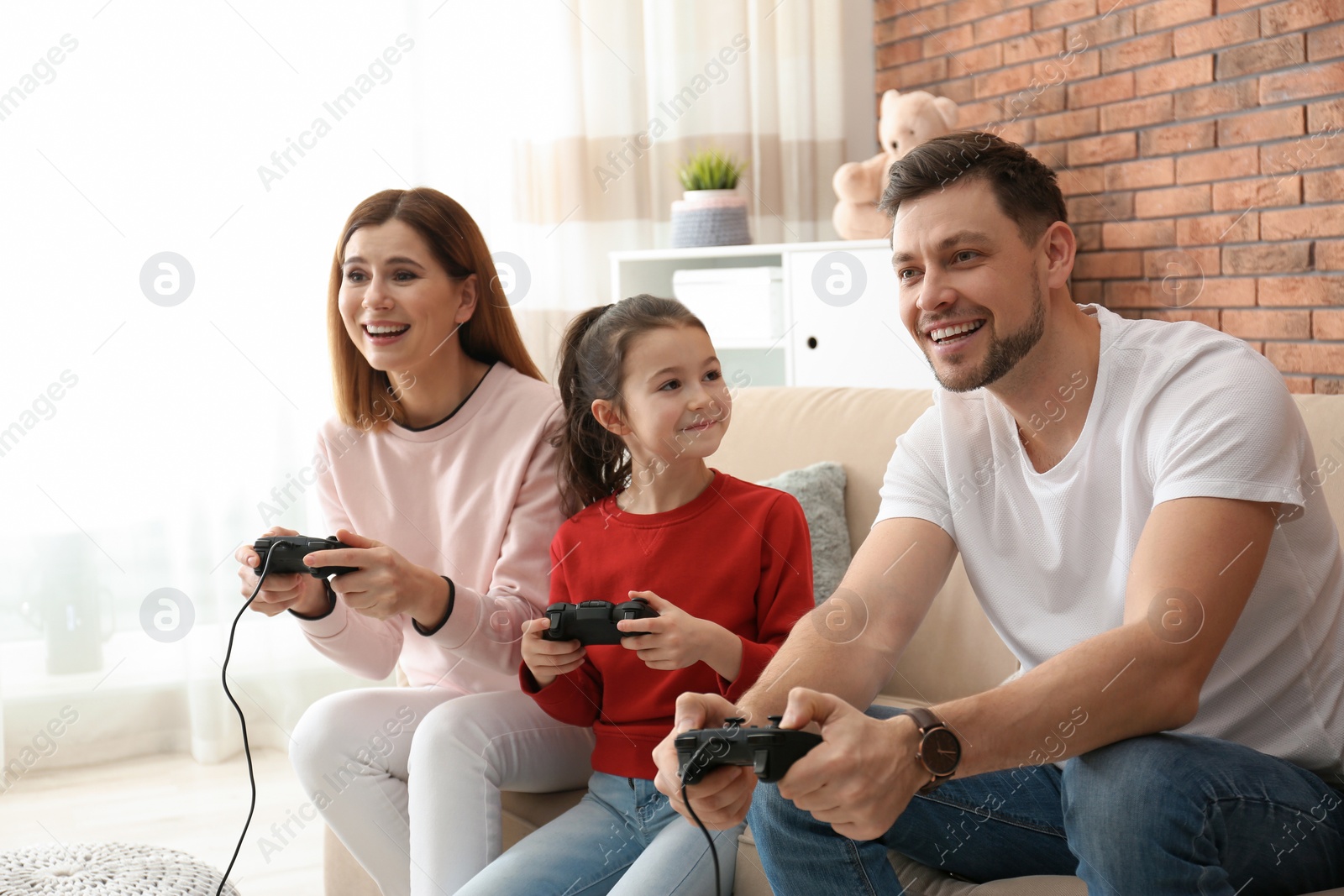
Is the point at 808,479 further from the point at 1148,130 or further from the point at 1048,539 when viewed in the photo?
the point at 1148,130

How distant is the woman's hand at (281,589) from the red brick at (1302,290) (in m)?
2.07

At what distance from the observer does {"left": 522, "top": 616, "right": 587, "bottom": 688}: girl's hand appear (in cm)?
130

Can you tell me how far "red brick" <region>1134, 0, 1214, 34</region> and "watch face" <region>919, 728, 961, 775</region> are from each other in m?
2.23

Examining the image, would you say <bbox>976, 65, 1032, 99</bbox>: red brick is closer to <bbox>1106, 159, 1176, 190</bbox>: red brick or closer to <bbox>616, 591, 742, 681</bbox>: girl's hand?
<bbox>1106, 159, 1176, 190</bbox>: red brick

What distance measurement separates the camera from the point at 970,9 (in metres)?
3.24

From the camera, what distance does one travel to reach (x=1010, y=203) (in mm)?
1232

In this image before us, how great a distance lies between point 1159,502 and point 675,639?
483 mm

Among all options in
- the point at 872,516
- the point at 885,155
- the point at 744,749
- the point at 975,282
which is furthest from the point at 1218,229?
the point at 744,749

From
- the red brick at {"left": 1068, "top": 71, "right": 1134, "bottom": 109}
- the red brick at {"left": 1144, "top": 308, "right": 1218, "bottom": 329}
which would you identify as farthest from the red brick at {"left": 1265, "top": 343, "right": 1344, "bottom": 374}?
the red brick at {"left": 1068, "top": 71, "right": 1134, "bottom": 109}

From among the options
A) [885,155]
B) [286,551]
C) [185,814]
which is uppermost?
[885,155]

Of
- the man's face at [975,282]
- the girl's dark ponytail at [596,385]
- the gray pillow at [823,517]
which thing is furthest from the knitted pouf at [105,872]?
the man's face at [975,282]

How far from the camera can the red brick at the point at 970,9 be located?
10.4ft

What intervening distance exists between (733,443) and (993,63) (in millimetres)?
1728

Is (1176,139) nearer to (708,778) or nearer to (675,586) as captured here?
(675,586)
